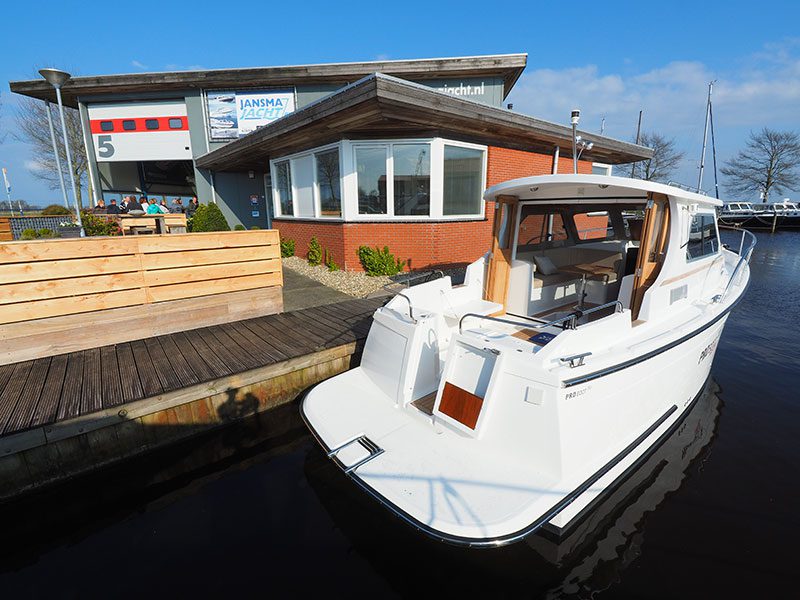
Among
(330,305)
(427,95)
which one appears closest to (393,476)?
(330,305)

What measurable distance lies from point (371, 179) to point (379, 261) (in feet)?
5.85

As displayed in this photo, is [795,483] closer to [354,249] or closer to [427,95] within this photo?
[427,95]

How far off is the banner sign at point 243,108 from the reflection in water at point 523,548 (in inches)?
578

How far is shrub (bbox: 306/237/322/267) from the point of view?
9.64 m

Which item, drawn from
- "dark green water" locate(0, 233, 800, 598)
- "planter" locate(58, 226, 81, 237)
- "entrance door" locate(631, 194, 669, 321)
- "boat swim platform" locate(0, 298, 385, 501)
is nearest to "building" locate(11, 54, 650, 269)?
"entrance door" locate(631, 194, 669, 321)

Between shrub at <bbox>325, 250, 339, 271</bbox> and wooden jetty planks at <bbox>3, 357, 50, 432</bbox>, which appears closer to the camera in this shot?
wooden jetty planks at <bbox>3, 357, 50, 432</bbox>

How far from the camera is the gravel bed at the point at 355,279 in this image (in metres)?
7.71

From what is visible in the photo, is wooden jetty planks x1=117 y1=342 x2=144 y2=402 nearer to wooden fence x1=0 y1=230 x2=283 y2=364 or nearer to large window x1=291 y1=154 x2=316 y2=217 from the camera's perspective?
wooden fence x1=0 y1=230 x2=283 y2=364

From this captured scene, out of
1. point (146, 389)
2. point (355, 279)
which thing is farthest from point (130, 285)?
point (355, 279)

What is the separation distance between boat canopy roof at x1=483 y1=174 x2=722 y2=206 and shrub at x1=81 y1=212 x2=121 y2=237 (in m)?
10.3

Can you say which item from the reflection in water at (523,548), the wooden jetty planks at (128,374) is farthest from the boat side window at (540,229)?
the wooden jetty planks at (128,374)

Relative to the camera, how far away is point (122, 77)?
1410 cm

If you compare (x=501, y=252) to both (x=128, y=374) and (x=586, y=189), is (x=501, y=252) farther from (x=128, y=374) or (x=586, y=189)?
(x=128, y=374)

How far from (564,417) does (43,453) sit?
423 centimetres
